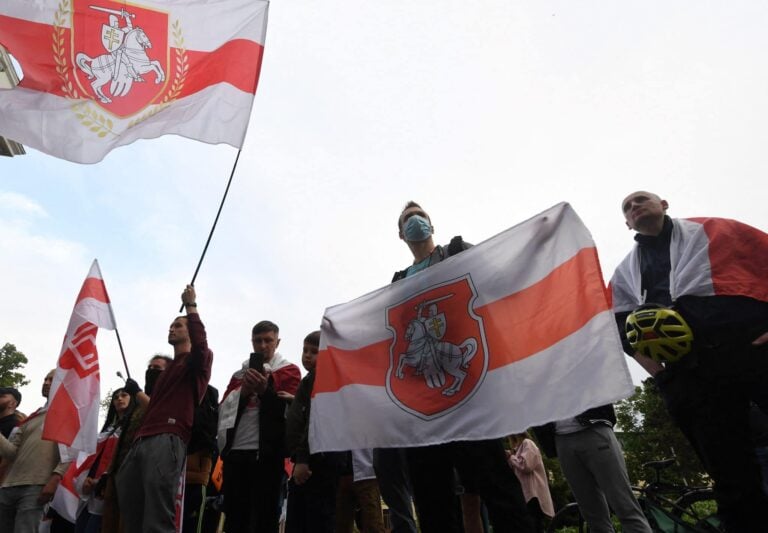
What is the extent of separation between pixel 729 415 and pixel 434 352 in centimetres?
159

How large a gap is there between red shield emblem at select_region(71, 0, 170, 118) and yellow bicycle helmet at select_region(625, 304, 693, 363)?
13.7ft

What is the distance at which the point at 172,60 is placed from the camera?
16.0 ft

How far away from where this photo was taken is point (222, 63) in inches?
197

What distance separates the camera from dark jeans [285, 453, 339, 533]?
14.2ft

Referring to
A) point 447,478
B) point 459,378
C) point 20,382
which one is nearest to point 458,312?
point 459,378

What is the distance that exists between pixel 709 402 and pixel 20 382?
32.3 m

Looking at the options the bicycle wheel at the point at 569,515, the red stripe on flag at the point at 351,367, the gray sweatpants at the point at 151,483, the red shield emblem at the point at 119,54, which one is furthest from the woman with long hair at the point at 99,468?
the bicycle wheel at the point at 569,515

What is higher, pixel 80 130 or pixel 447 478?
pixel 80 130

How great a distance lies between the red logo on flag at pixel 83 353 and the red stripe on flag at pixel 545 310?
Answer: 4048mm

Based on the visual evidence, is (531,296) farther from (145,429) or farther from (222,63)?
(222,63)

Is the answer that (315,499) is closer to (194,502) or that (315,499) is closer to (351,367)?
(351,367)

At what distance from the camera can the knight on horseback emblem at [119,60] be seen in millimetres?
4594

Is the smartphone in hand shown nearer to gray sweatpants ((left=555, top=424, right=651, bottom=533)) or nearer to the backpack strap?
the backpack strap

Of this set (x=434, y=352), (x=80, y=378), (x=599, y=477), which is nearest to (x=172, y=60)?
(x=80, y=378)
